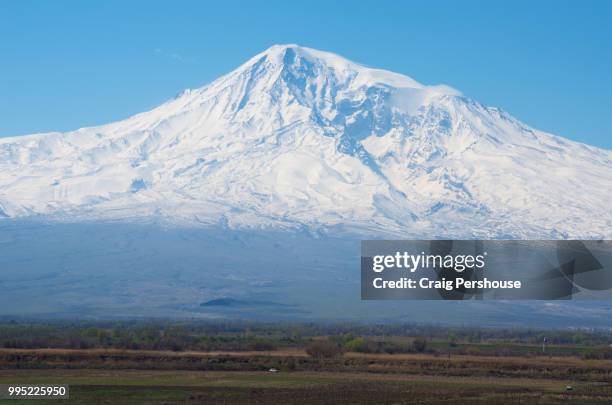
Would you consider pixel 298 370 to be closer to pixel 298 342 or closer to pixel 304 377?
pixel 304 377

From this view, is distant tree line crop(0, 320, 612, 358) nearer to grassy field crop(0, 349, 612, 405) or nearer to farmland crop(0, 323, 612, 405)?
farmland crop(0, 323, 612, 405)

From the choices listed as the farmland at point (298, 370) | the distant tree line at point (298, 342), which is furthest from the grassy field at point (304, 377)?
the distant tree line at point (298, 342)

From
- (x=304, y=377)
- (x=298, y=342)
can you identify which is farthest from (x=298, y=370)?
(x=298, y=342)

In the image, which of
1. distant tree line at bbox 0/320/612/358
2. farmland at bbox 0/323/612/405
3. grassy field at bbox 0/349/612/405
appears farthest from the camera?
distant tree line at bbox 0/320/612/358

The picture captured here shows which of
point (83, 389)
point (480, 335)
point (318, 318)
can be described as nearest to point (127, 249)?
point (318, 318)

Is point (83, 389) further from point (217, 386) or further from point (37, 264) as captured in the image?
point (37, 264)

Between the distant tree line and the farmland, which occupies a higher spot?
the distant tree line

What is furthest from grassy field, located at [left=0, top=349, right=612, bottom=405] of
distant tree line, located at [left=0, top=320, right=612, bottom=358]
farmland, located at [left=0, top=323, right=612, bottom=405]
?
distant tree line, located at [left=0, top=320, right=612, bottom=358]

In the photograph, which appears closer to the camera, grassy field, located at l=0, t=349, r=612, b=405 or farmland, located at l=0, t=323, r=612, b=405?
grassy field, located at l=0, t=349, r=612, b=405
